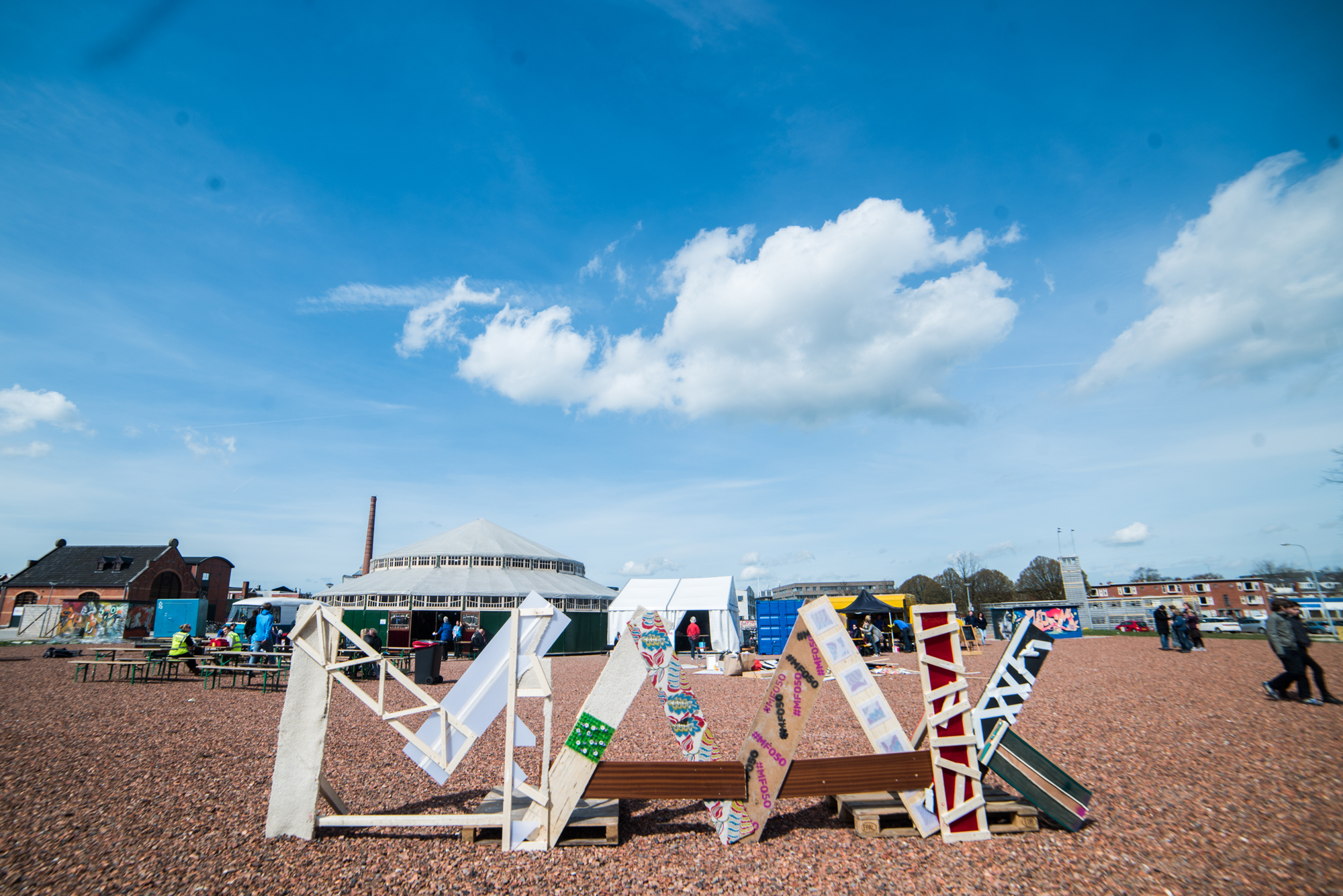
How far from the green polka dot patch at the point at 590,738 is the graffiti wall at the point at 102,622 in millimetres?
43706

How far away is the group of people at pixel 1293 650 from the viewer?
397 inches

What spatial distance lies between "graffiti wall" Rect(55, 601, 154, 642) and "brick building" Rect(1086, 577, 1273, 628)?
298 feet

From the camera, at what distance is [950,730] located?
506cm

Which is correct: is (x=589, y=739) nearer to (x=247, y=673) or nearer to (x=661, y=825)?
(x=661, y=825)

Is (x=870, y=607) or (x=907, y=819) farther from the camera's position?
(x=870, y=607)

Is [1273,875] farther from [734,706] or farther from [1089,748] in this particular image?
[734,706]

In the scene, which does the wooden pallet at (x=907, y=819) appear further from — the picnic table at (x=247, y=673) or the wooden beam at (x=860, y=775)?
the picnic table at (x=247, y=673)

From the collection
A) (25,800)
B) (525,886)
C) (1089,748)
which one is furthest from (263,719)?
(1089,748)

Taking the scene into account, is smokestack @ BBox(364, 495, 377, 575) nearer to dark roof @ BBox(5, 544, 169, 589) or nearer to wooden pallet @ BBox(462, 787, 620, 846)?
dark roof @ BBox(5, 544, 169, 589)

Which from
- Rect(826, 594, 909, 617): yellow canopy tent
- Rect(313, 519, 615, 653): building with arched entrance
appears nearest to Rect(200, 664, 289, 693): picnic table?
Rect(313, 519, 615, 653): building with arched entrance

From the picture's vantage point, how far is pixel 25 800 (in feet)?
19.9

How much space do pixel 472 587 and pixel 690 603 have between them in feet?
57.7

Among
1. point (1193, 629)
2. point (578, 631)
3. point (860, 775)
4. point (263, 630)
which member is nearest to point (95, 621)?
point (578, 631)

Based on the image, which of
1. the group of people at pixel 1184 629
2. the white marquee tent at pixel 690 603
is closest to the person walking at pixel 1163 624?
the group of people at pixel 1184 629
